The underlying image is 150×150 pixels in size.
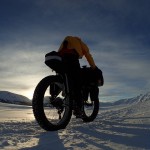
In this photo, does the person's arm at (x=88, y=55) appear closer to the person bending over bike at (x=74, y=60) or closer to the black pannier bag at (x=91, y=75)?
the person bending over bike at (x=74, y=60)

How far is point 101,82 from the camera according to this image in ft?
27.6

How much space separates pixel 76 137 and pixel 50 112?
2703mm

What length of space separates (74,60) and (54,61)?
784mm

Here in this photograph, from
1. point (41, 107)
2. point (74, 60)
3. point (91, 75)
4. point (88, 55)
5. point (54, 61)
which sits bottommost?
point (41, 107)

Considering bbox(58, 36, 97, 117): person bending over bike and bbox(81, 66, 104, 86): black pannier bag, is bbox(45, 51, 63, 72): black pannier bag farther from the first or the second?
bbox(81, 66, 104, 86): black pannier bag

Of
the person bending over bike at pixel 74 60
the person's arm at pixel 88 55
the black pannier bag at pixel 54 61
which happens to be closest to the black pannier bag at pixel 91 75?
the person's arm at pixel 88 55

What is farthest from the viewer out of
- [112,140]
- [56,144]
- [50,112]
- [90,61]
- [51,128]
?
[90,61]

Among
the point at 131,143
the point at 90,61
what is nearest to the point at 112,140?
the point at 131,143

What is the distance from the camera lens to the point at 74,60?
7223 mm

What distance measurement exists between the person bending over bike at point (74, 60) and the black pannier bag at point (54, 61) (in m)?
0.25

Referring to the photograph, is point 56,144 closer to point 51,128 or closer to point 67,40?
point 51,128

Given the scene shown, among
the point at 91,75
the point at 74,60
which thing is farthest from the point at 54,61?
the point at 91,75

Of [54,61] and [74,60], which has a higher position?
[74,60]

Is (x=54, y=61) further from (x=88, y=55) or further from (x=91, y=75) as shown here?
(x=91, y=75)
